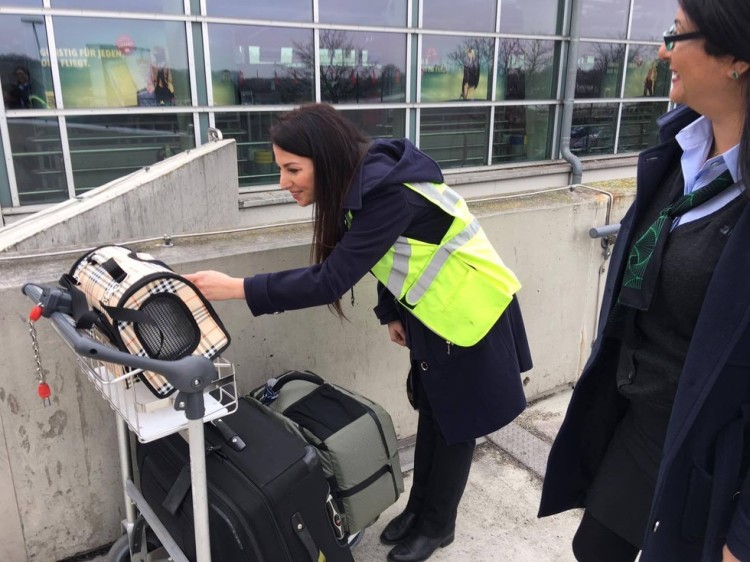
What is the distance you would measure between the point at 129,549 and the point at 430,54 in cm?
864

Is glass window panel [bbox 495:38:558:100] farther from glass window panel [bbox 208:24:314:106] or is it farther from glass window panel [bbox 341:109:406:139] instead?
glass window panel [bbox 208:24:314:106]

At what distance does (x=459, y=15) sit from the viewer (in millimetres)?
9344

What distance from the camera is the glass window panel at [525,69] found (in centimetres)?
1008

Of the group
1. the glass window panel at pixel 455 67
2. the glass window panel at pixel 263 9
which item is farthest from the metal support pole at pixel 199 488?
the glass window panel at pixel 455 67

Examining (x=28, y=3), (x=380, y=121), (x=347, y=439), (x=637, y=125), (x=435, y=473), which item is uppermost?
(x=28, y=3)

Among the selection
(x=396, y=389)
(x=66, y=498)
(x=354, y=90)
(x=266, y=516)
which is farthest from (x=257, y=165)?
(x=266, y=516)

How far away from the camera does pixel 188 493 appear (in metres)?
1.71

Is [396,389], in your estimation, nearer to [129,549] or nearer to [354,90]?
[129,549]

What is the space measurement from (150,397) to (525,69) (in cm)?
1012

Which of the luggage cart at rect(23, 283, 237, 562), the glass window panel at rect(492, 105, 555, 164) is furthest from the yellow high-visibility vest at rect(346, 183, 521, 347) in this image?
the glass window panel at rect(492, 105, 555, 164)

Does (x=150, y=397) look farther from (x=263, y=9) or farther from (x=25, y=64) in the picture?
(x=263, y=9)

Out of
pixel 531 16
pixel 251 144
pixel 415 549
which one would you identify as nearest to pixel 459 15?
pixel 531 16

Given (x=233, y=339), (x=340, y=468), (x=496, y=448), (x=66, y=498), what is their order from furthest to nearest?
(x=496, y=448) → (x=233, y=339) → (x=66, y=498) → (x=340, y=468)

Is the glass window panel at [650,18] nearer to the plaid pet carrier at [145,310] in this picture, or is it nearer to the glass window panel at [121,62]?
the glass window panel at [121,62]
